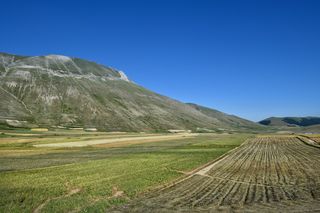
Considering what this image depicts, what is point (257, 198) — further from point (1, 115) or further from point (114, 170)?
point (1, 115)

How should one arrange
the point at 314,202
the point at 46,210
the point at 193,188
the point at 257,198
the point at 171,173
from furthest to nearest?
the point at 171,173
the point at 193,188
the point at 257,198
the point at 314,202
the point at 46,210

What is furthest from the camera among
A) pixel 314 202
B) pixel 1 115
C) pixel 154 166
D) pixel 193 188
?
pixel 1 115

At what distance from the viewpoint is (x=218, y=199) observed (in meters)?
22.8

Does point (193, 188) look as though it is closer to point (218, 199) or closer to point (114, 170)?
point (218, 199)

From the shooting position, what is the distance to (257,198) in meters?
22.9

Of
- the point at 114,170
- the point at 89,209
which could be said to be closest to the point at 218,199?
the point at 89,209

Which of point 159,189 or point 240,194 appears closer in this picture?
point 240,194

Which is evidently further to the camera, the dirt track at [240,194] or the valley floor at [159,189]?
the valley floor at [159,189]

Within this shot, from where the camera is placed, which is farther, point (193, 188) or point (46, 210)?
point (193, 188)

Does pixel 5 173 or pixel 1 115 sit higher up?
pixel 1 115

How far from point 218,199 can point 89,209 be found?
28.4 feet

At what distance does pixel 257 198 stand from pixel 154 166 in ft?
61.5

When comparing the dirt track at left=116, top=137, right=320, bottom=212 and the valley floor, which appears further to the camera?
the valley floor

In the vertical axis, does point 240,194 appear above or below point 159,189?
above
